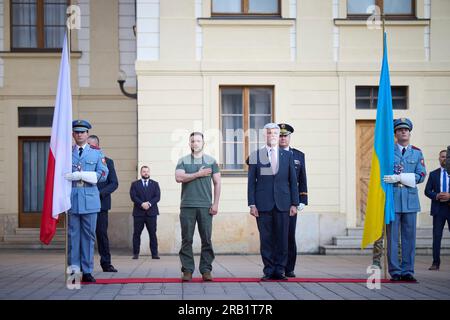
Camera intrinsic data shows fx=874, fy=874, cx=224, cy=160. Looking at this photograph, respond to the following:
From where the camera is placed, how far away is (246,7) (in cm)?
1858

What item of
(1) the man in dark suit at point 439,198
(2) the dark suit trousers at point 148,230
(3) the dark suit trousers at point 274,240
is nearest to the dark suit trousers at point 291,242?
(3) the dark suit trousers at point 274,240

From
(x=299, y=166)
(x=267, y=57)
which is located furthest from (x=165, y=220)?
(x=299, y=166)

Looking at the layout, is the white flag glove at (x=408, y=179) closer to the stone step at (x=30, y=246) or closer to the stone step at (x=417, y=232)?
the stone step at (x=417, y=232)

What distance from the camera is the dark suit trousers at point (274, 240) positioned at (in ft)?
38.5

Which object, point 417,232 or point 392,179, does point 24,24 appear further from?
point 392,179

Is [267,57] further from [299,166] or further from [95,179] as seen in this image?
[95,179]

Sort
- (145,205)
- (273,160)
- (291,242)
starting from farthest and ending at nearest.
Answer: (145,205) → (291,242) → (273,160)

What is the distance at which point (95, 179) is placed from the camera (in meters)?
11.3

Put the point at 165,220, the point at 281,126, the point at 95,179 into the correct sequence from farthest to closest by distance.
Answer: the point at 165,220 → the point at 281,126 → the point at 95,179

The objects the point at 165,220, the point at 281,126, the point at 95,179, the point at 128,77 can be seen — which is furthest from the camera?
the point at 128,77

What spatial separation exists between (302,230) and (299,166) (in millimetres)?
5574

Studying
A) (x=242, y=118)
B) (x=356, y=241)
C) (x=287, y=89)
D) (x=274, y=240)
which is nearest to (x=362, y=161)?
(x=356, y=241)

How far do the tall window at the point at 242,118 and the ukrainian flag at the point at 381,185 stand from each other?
681 centimetres

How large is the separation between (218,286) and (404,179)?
9.41 feet
